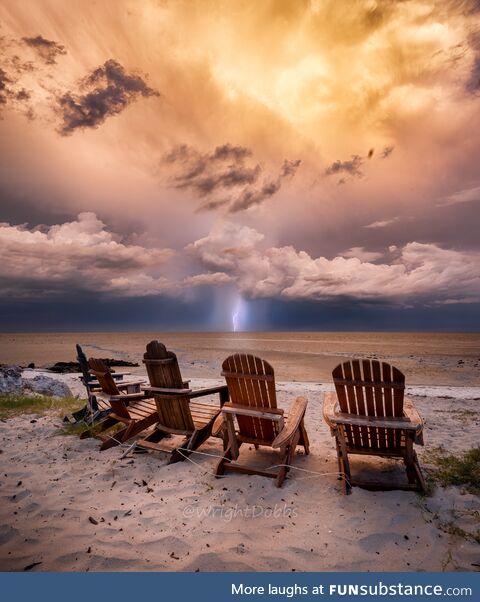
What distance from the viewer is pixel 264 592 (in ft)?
7.25

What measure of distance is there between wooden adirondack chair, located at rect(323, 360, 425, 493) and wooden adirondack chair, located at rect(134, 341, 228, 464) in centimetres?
172

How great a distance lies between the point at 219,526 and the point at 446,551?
1782 millimetres

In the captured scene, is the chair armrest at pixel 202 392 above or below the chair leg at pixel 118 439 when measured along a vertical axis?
above

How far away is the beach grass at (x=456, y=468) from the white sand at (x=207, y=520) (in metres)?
0.27

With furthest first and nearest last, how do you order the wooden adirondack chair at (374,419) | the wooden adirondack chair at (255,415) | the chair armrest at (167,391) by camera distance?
1. the chair armrest at (167,391)
2. the wooden adirondack chair at (255,415)
3. the wooden adirondack chair at (374,419)

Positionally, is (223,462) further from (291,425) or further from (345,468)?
(345,468)

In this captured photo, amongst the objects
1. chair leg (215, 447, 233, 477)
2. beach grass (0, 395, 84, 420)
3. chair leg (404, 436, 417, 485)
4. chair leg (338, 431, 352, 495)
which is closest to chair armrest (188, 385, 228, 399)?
chair leg (215, 447, 233, 477)

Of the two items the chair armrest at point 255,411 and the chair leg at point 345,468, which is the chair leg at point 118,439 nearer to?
the chair armrest at point 255,411

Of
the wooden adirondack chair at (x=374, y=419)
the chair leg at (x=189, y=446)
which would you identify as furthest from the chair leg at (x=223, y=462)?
the wooden adirondack chair at (x=374, y=419)

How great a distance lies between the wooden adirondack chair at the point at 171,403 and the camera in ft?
13.3

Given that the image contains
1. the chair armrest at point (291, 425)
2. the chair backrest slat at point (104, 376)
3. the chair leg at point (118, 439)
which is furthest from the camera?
the chair backrest slat at point (104, 376)

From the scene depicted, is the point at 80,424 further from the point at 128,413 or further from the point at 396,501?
the point at 396,501

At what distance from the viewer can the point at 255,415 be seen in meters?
3.52

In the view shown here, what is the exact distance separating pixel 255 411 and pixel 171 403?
48.3 inches
